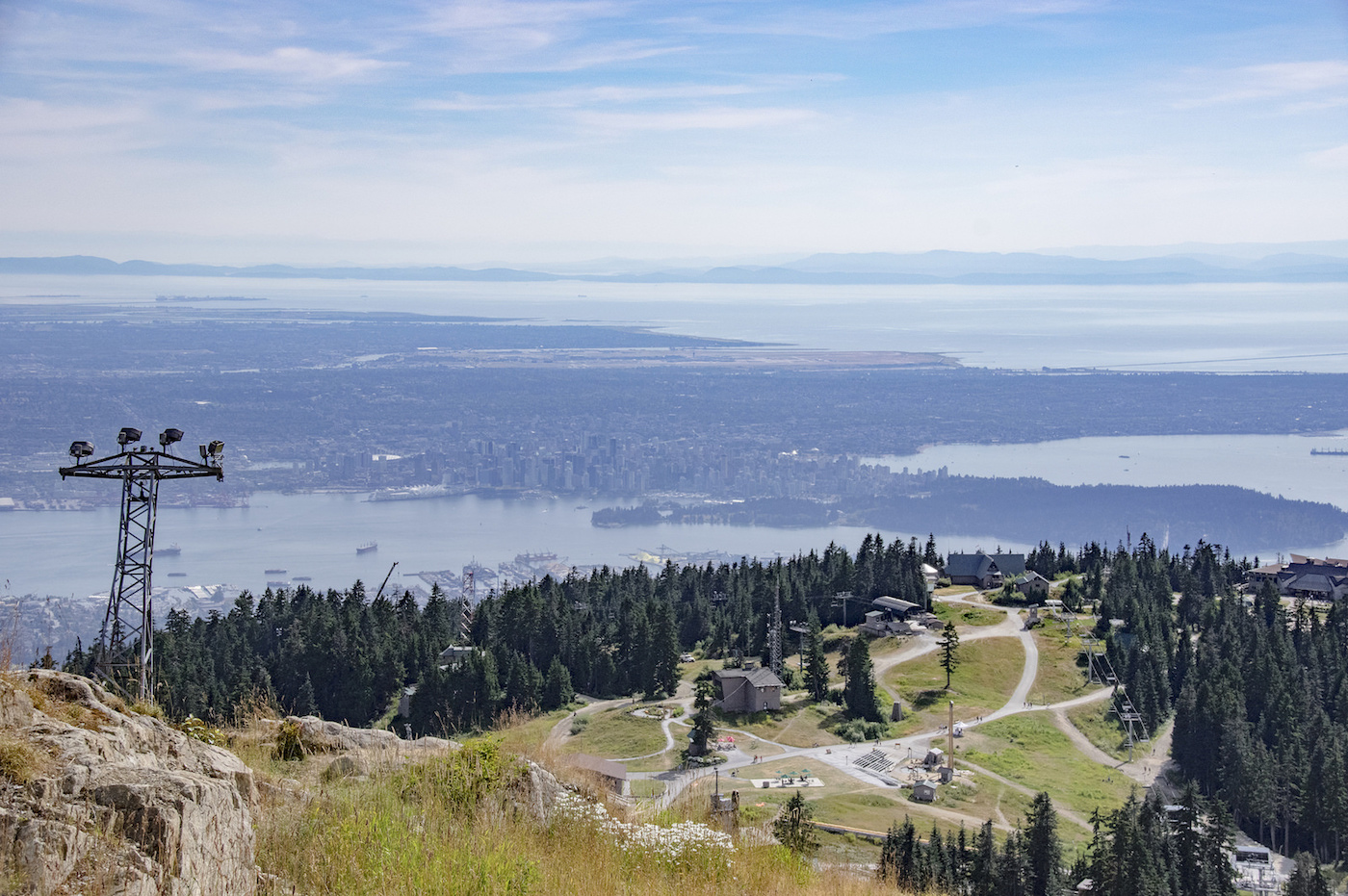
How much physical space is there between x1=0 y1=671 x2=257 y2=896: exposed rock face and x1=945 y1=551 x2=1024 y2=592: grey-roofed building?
195 feet

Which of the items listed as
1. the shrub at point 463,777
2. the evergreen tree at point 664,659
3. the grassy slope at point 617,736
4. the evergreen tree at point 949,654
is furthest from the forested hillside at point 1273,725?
the shrub at point 463,777

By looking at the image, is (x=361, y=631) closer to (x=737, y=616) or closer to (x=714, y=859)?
(x=737, y=616)

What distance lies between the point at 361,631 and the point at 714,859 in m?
43.7

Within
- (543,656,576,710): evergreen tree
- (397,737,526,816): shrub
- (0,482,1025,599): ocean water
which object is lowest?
(0,482,1025,599): ocean water

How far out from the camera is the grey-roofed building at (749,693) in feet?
141

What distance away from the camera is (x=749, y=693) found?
1705 inches

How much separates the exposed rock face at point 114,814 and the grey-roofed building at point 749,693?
35700 millimetres

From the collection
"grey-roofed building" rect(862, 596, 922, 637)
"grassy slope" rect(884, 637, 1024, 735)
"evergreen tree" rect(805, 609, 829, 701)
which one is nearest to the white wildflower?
"grassy slope" rect(884, 637, 1024, 735)

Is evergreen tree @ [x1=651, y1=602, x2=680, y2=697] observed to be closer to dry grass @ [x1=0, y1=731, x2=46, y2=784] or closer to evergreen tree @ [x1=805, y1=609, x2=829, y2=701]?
evergreen tree @ [x1=805, y1=609, x2=829, y2=701]

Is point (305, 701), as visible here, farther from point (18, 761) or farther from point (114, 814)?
point (114, 814)

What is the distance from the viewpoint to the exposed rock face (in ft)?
21.9

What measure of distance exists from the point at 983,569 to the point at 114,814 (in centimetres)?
6166

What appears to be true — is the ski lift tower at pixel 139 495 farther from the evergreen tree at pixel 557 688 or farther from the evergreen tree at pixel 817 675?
the evergreen tree at pixel 817 675

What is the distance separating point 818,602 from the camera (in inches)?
2317
